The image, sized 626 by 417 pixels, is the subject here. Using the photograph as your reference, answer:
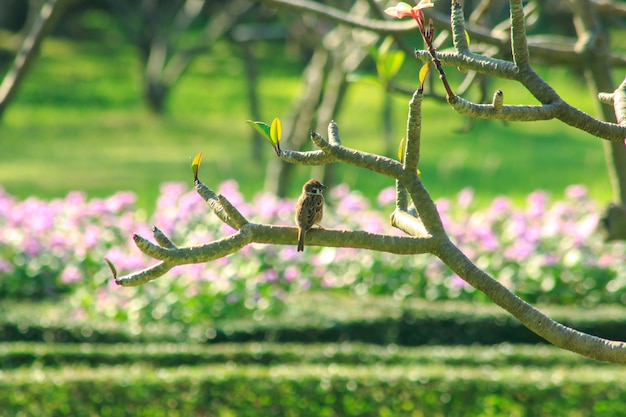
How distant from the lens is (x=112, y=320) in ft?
24.7

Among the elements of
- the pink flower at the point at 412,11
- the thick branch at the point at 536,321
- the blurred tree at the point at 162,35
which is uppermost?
the blurred tree at the point at 162,35

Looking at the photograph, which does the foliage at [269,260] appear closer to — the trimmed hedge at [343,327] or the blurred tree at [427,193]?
the trimmed hedge at [343,327]

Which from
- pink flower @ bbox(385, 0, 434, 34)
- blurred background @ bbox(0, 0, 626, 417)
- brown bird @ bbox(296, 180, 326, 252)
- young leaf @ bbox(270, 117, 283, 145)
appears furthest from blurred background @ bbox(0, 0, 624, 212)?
pink flower @ bbox(385, 0, 434, 34)

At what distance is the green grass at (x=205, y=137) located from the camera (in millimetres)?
15977

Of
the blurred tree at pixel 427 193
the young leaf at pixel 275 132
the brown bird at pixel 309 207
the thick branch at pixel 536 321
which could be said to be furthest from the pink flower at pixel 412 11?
the brown bird at pixel 309 207

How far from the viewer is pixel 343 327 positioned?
282 inches

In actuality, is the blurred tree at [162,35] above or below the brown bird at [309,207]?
above

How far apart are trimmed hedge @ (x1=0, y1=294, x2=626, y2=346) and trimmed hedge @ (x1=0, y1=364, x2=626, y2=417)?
1.11m

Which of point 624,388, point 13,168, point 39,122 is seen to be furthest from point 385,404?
point 39,122

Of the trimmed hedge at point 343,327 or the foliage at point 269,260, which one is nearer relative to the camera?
the trimmed hedge at point 343,327

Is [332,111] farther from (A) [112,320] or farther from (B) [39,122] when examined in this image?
(B) [39,122]

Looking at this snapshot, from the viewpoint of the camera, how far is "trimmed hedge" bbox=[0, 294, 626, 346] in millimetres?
7031

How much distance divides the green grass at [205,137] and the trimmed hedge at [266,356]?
7.23 meters

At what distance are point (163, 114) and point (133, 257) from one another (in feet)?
48.8
